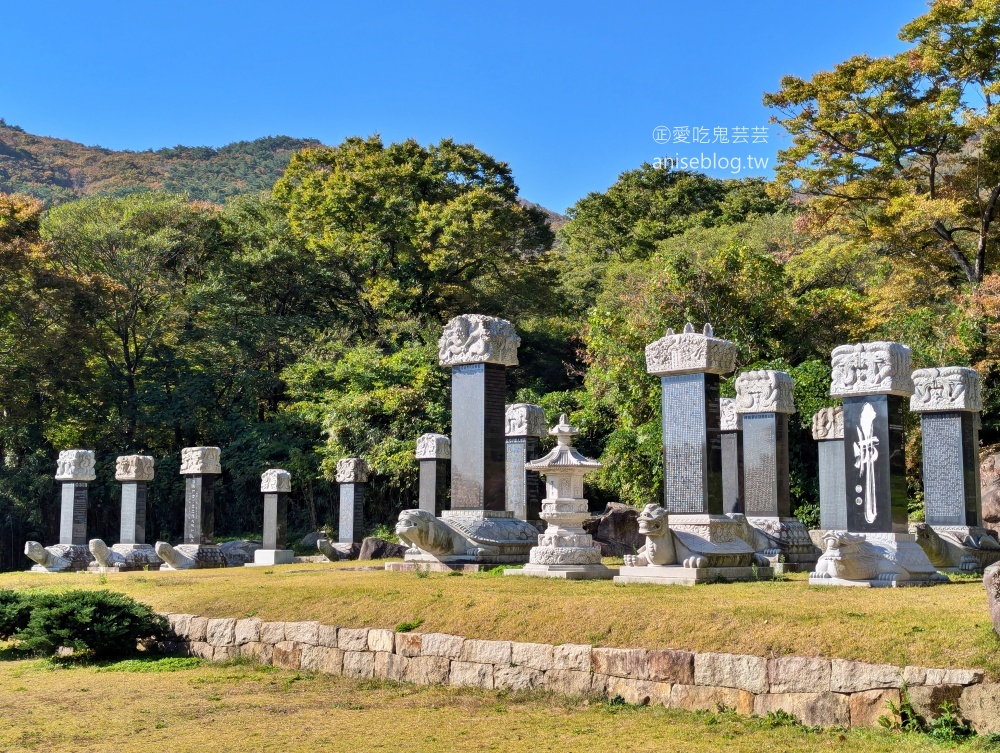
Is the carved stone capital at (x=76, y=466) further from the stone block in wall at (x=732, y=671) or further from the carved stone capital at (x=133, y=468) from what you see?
the stone block in wall at (x=732, y=671)

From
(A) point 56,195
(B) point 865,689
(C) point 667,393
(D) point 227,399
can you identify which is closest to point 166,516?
(D) point 227,399

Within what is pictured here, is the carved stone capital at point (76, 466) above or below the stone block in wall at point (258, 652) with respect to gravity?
above

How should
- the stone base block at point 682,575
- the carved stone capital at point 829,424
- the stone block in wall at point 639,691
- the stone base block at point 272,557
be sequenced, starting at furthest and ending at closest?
the stone base block at point 272,557 < the carved stone capital at point 829,424 < the stone base block at point 682,575 < the stone block in wall at point 639,691

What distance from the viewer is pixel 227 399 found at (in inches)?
1308

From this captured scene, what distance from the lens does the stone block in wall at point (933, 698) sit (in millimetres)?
7176

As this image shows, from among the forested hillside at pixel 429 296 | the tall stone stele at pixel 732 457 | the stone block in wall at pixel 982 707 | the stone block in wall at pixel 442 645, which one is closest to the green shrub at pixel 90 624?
the stone block in wall at pixel 442 645

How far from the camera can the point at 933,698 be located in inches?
285

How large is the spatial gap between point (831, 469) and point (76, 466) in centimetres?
1624

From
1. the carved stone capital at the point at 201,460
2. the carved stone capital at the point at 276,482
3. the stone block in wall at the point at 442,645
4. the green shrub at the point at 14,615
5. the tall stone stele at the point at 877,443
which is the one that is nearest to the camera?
the stone block in wall at the point at 442,645

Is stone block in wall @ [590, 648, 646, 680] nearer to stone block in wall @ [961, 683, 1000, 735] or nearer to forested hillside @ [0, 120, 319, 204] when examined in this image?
stone block in wall @ [961, 683, 1000, 735]

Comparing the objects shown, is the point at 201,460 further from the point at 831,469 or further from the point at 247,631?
the point at 831,469

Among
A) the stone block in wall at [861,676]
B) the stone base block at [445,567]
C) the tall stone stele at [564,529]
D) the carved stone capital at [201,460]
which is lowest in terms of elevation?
the stone block in wall at [861,676]

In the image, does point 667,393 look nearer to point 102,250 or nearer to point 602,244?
point 102,250

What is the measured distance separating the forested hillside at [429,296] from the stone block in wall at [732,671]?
14909mm
